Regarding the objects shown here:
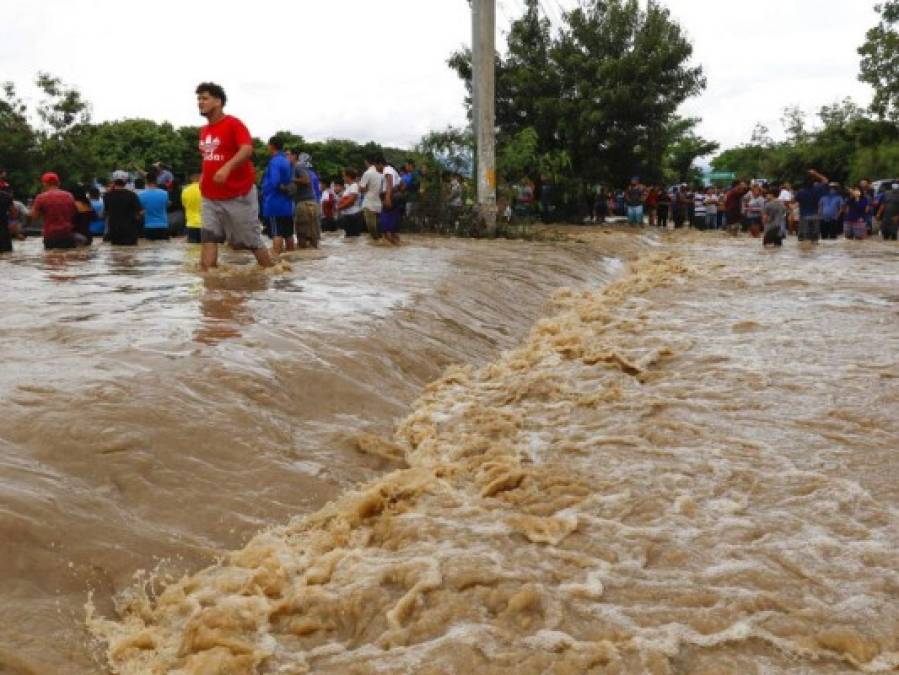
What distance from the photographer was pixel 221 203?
8.07 metres

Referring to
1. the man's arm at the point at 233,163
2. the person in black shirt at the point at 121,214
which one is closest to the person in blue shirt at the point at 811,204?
the person in black shirt at the point at 121,214

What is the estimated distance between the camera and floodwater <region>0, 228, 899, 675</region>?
3039 mm

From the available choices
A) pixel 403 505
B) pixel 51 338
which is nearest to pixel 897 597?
pixel 403 505

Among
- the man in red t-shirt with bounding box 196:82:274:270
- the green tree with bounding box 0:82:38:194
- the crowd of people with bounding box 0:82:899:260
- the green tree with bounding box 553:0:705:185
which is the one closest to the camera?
the man in red t-shirt with bounding box 196:82:274:270

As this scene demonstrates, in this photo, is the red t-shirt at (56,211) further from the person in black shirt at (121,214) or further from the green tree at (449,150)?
the green tree at (449,150)

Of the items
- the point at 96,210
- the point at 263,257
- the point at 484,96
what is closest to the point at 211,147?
the point at 263,257

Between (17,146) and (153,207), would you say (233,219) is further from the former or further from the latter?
(17,146)

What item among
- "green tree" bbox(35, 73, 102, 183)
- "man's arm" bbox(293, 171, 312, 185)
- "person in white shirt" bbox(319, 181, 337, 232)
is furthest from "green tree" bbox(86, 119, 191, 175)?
"man's arm" bbox(293, 171, 312, 185)

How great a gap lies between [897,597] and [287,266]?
7.52m

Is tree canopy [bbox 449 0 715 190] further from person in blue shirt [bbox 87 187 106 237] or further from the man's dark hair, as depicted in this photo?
the man's dark hair

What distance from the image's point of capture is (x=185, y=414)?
4578 mm

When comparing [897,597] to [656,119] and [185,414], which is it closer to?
[185,414]

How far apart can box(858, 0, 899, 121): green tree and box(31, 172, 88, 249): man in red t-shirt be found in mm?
32950

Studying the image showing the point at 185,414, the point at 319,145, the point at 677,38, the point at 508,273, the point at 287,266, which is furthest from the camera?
the point at 319,145
